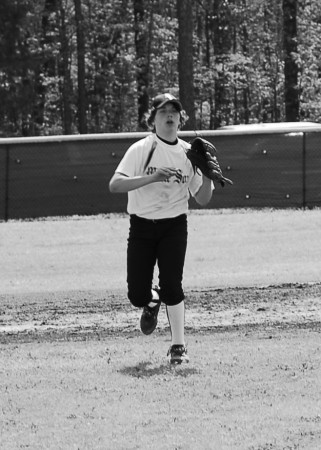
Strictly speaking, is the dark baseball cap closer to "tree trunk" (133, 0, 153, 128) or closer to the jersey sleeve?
the jersey sleeve

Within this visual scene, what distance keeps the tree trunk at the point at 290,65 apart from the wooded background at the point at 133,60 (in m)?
0.05

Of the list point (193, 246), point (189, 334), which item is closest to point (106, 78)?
point (193, 246)

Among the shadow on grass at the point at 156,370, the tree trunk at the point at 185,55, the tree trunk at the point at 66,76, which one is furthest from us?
the tree trunk at the point at 66,76

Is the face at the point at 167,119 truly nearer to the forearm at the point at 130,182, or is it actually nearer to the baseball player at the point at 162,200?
the baseball player at the point at 162,200

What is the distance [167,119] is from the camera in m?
7.53

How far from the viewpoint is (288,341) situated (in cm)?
863

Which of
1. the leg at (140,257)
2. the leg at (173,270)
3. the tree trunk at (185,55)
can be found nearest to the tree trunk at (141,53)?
the tree trunk at (185,55)

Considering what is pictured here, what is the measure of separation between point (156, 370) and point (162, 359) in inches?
17.2

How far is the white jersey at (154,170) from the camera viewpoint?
759 cm

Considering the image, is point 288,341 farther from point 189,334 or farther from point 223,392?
point 223,392

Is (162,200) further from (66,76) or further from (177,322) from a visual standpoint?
(66,76)

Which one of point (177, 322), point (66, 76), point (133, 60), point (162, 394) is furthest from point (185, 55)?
point (162, 394)

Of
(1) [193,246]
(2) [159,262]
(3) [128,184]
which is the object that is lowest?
(1) [193,246]

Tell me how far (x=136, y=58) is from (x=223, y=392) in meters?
49.2
